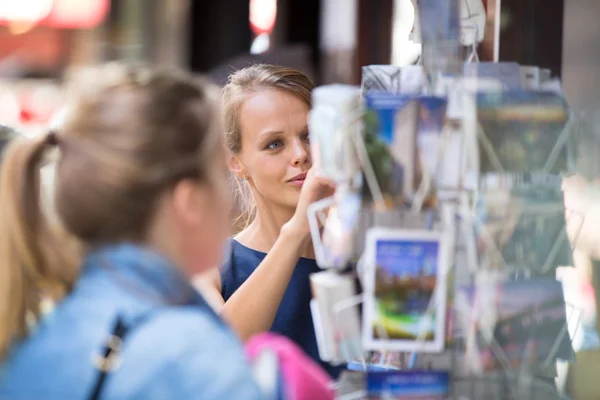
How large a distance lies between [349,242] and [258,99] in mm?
924

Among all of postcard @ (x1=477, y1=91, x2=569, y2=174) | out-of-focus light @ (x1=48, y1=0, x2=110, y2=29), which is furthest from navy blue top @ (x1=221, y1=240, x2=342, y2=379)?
out-of-focus light @ (x1=48, y1=0, x2=110, y2=29)

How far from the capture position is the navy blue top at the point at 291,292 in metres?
2.30

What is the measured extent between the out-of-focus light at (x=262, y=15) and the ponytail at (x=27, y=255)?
794 centimetres

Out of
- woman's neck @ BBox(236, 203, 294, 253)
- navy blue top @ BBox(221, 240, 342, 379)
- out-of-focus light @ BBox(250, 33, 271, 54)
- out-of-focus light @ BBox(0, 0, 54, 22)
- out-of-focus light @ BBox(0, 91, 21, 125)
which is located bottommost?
out-of-focus light @ BBox(0, 91, 21, 125)

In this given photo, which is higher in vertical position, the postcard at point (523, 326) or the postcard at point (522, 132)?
the postcard at point (522, 132)

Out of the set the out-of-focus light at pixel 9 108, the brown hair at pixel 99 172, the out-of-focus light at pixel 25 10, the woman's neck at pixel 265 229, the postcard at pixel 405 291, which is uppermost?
the out-of-focus light at pixel 25 10

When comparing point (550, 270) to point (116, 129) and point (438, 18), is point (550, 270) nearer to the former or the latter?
point (438, 18)

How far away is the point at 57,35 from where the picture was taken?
33.4 ft

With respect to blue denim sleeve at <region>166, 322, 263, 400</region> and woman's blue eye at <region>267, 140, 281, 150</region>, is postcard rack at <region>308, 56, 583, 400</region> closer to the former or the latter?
blue denim sleeve at <region>166, 322, 263, 400</region>

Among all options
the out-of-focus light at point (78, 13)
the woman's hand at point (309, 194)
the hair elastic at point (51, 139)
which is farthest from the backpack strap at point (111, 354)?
the out-of-focus light at point (78, 13)

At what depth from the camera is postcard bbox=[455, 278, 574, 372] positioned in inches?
65.5

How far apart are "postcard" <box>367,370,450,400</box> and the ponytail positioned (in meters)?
0.56

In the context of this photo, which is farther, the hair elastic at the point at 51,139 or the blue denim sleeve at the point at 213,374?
the hair elastic at the point at 51,139

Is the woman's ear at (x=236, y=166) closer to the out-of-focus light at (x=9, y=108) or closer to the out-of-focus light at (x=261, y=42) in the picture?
the out-of-focus light at (x=261, y=42)
